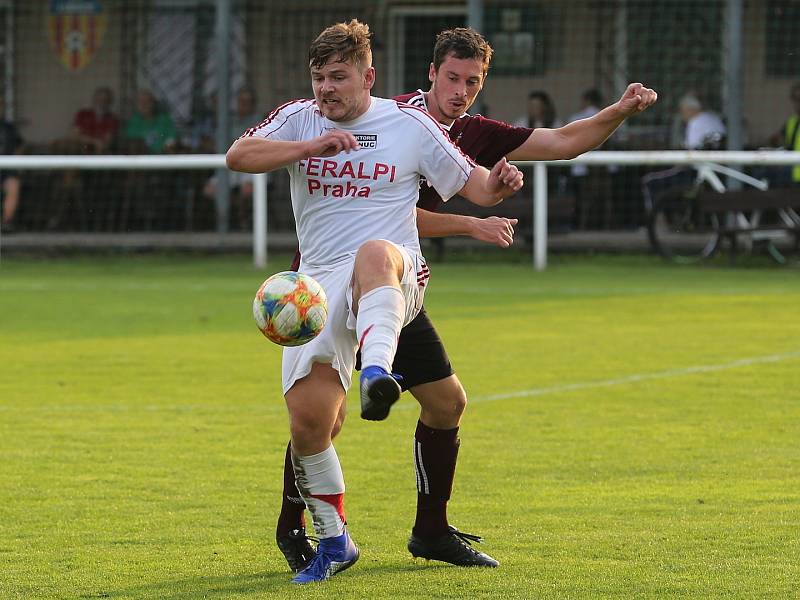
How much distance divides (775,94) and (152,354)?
1365cm

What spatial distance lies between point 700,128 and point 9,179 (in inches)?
342

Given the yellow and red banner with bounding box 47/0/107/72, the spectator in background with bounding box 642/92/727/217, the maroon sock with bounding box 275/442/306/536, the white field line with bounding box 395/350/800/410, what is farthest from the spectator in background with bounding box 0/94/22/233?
the maroon sock with bounding box 275/442/306/536

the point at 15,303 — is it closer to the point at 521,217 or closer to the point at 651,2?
the point at 521,217

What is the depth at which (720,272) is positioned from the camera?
1753 centimetres

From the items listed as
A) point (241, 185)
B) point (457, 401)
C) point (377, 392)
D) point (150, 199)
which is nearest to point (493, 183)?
point (457, 401)

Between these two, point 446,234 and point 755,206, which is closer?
point 446,234

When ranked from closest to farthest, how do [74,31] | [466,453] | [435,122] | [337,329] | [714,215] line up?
[337,329] < [435,122] < [466,453] < [714,215] < [74,31]

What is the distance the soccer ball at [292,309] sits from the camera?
200 inches

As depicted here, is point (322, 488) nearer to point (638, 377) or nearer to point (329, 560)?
point (329, 560)

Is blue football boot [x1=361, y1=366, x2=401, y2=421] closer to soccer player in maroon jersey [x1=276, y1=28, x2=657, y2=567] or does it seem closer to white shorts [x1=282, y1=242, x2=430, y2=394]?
white shorts [x1=282, y1=242, x2=430, y2=394]

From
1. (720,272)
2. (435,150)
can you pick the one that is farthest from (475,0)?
(435,150)

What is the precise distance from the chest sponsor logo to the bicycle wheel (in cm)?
1298

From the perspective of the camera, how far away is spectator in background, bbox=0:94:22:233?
2052cm

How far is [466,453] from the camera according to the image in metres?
7.92
